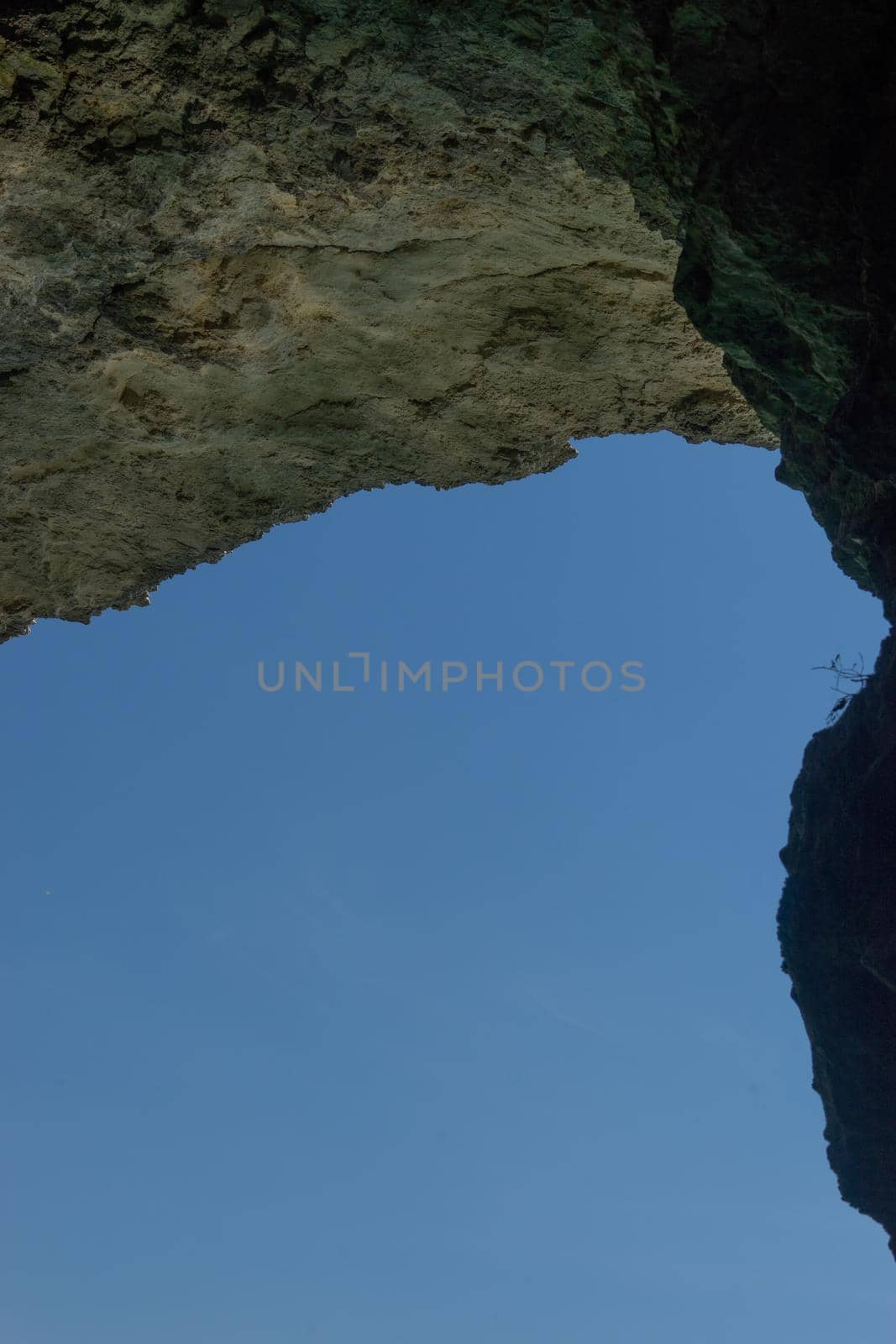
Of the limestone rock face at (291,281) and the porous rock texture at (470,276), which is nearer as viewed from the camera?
the porous rock texture at (470,276)

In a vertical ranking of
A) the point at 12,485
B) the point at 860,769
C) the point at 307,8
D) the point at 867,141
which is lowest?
the point at 860,769

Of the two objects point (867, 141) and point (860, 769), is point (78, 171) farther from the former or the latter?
point (860, 769)

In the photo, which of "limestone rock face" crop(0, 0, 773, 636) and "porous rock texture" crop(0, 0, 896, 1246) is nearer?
"porous rock texture" crop(0, 0, 896, 1246)

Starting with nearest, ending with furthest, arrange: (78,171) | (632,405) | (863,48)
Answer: (863,48) < (78,171) < (632,405)

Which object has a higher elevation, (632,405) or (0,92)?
(632,405)

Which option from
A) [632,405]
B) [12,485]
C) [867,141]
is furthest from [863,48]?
[12,485]
